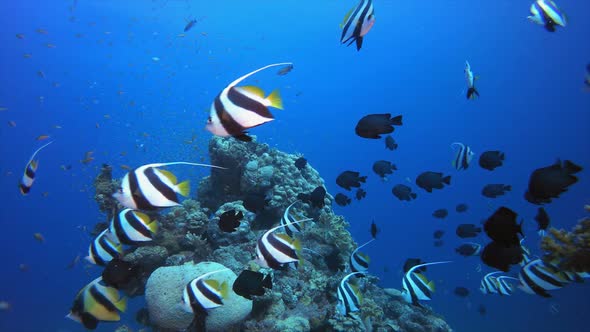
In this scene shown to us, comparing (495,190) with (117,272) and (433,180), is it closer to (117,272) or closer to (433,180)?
(433,180)

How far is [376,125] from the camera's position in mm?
4109

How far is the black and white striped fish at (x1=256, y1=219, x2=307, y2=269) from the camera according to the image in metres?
3.14

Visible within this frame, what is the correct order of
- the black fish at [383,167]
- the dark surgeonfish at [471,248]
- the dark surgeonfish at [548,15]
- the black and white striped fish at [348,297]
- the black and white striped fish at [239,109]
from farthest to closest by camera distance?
the dark surgeonfish at [471,248], the black fish at [383,167], the black and white striped fish at [348,297], the dark surgeonfish at [548,15], the black and white striped fish at [239,109]

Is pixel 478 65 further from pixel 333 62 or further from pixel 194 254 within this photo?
pixel 194 254

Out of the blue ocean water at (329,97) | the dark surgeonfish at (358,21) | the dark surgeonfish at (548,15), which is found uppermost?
the dark surgeonfish at (548,15)

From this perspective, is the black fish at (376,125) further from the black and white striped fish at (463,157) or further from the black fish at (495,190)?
the black fish at (495,190)

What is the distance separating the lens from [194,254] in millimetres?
7730

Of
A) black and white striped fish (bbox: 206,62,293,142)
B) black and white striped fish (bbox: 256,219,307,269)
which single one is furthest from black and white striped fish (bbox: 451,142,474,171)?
black and white striped fish (bbox: 206,62,293,142)

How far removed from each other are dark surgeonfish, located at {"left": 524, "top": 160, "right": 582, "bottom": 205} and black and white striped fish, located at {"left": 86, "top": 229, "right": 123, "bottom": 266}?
4623mm

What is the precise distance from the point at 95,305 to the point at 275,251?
1.73 meters

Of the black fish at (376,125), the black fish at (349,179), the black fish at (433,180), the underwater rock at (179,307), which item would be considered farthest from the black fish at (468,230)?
the underwater rock at (179,307)

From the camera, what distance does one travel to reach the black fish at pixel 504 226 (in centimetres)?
285

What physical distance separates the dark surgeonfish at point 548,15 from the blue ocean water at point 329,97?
35.8 metres

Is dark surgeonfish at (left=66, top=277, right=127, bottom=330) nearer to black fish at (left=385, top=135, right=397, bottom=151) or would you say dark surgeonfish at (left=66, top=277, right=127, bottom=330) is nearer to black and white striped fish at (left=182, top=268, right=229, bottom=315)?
black and white striped fish at (left=182, top=268, right=229, bottom=315)
